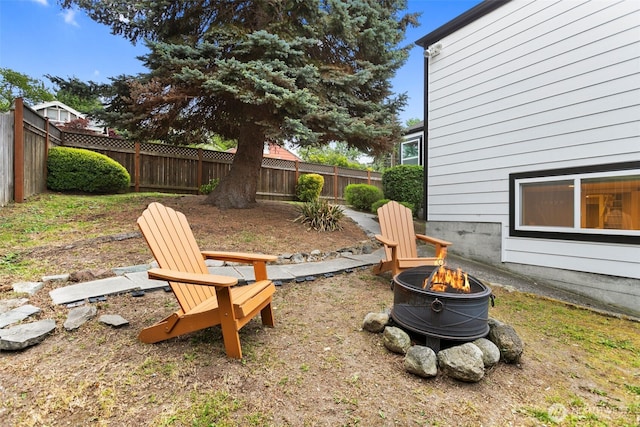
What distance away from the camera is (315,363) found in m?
1.96

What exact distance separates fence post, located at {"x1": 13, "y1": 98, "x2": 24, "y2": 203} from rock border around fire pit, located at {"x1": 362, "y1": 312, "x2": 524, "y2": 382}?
22.0 feet

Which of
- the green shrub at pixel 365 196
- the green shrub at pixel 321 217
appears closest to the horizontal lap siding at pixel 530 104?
the green shrub at pixel 321 217

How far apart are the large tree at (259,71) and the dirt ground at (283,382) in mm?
3358

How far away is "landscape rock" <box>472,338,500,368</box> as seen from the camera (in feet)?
6.53

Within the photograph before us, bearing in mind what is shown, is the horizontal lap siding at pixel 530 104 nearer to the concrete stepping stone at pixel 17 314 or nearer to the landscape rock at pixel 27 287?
the concrete stepping stone at pixel 17 314

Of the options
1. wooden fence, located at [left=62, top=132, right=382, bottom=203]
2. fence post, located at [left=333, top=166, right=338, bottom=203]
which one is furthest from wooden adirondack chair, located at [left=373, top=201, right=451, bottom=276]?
fence post, located at [left=333, top=166, right=338, bottom=203]

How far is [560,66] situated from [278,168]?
760 centimetres

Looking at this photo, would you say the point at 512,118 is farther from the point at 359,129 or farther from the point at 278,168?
the point at 278,168

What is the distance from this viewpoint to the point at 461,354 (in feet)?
6.26

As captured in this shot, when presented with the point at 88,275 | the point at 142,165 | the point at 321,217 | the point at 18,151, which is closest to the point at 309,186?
the point at 321,217

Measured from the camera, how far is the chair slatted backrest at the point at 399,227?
392 centimetres

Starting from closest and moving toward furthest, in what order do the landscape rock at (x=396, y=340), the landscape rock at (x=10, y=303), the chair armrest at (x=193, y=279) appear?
the chair armrest at (x=193, y=279) < the landscape rock at (x=396, y=340) < the landscape rock at (x=10, y=303)

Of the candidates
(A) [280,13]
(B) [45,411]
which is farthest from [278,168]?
(B) [45,411]

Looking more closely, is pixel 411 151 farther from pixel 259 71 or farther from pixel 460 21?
pixel 259 71
